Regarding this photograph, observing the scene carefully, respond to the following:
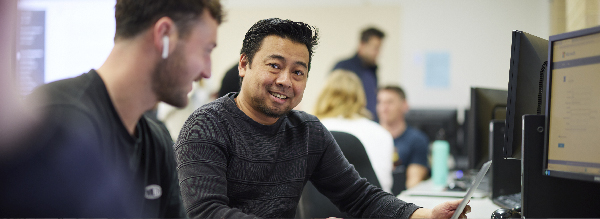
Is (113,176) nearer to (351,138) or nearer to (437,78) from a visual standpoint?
(351,138)

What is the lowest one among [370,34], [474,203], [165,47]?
[474,203]

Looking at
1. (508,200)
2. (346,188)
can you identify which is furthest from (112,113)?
(508,200)

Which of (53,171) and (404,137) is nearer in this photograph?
(53,171)

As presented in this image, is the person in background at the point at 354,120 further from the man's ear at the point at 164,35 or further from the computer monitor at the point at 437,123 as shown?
the man's ear at the point at 164,35

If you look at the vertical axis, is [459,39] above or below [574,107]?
above

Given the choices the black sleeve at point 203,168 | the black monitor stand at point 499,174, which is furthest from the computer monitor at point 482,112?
the black sleeve at point 203,168

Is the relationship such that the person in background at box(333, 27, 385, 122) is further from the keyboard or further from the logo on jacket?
the logo on jacket

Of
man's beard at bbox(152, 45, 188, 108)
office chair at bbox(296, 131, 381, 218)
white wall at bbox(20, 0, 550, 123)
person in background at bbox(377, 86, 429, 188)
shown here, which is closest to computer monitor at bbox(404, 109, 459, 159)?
person in background at bbox(377, 86, 429, 188)

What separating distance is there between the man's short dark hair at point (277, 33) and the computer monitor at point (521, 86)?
19.1 inches

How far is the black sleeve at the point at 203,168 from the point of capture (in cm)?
86

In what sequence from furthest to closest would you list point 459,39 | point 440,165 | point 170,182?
point 459,39
point 440,165
point 170,182

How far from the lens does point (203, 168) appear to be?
90 cm

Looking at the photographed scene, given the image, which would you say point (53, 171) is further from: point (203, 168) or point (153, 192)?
point (203, 168)

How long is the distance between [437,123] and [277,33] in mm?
2226
